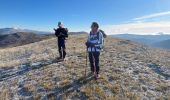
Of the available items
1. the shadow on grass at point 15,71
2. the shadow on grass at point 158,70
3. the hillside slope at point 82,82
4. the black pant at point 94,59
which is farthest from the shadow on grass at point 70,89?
the shadow on grass at point 158,70

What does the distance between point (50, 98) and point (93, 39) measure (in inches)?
185

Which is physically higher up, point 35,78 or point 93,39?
point 93,39

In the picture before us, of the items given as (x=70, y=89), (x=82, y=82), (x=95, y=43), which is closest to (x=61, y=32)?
(x=95, y=43)

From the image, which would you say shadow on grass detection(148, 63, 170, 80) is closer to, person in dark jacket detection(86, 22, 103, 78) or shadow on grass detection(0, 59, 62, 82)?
person in dark jacket detection(86, 22, 103, 78)

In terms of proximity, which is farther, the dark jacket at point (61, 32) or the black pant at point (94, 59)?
the dark jacket at point (61, 32)

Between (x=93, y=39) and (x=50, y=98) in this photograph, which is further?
(x=93, y=39)

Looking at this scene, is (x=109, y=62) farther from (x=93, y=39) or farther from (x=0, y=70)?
(x=0, y=70)

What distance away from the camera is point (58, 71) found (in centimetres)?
1880

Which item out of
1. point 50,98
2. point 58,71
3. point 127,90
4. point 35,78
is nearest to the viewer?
point 50,98

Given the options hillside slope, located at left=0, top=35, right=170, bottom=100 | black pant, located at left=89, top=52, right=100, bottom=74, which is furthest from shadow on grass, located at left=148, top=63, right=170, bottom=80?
black pant, located at left=89, top=52, right=100, bottom=74

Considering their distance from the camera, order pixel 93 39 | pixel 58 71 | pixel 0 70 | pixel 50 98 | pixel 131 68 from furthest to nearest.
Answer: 1. pixel 0 70
2. pixel 131 68
3. pixel 58 71
4. pixel 93 39
5. pixel 50 98

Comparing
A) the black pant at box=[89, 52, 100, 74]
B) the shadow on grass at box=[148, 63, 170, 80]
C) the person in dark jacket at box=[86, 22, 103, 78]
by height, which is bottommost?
the shadow on grass at box=[148, 63, 170, 80]

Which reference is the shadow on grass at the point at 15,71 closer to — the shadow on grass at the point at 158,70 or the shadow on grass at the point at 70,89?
the shadow on grass at the point at 70,89

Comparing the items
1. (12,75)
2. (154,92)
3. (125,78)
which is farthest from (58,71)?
(154,92)
